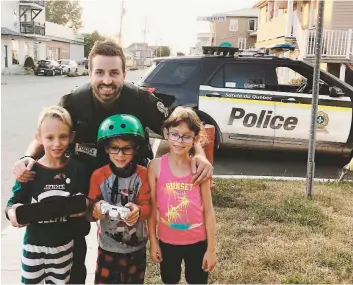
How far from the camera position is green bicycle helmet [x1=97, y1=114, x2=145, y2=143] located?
241cm

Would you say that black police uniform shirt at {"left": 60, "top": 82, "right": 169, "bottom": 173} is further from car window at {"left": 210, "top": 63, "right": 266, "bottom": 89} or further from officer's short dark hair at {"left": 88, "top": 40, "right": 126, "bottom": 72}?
car window at {"left": 210, "top": 63, "right": 266, "bottom": 89}

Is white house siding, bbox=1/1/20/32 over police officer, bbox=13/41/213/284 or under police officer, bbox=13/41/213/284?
over

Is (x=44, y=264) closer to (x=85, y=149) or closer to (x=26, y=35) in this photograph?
(x=85, y=149)

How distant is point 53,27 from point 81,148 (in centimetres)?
4817

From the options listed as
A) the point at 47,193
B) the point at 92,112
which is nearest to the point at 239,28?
the point at 92,112

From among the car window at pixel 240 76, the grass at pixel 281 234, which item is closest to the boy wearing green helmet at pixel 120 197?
the grass at pixel 281 234

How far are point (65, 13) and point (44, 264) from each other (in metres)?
78.7

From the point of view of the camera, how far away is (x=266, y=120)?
727 centimetres

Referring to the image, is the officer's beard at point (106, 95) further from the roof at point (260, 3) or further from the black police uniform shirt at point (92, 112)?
the roof at point (260, 3)

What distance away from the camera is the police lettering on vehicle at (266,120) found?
23.8ft

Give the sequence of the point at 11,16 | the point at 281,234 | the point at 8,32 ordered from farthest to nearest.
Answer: the point at 11,16 → the point at 8,32 → the point at 281,234

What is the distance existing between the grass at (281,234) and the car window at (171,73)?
2342mm

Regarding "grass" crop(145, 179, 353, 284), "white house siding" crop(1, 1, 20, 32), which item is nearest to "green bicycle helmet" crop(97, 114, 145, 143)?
"grass" crop(145, 179, 353, 284)

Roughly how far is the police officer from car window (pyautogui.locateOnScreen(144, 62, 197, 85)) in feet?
15.6
